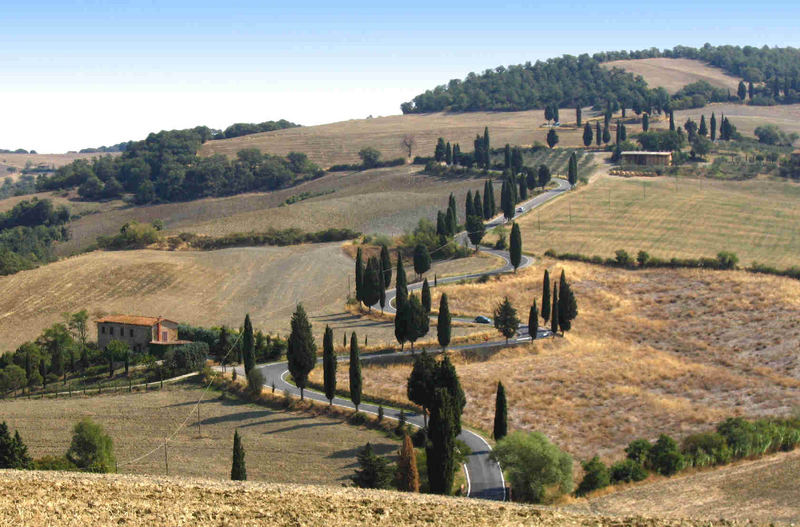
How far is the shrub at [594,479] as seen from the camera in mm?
42938

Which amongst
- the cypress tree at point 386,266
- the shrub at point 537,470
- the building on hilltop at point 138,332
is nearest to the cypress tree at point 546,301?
the cypress tree at point 386,266

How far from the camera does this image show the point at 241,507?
26969 millimetres

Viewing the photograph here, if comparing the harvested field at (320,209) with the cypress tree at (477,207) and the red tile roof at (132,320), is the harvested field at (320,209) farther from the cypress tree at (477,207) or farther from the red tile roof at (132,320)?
the red tile roof at (132,320)

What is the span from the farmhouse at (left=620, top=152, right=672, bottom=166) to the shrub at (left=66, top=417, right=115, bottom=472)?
12367cm

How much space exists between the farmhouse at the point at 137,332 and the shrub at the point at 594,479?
129 feet

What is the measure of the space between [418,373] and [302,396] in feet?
31.2

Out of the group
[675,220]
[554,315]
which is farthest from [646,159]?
[554,315]

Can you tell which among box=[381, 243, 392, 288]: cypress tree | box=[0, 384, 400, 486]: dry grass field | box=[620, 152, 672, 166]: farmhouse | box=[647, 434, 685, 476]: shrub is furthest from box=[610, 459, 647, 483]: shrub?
box=[620, 152, 672, 166]: farmhouse

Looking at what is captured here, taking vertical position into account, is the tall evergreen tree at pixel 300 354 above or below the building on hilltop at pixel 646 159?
below

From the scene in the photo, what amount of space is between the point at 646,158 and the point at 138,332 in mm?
104183

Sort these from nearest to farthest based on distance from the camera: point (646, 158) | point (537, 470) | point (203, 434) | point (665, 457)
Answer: point (537, 470) → point (665, 457) → point (203, 434) → point (646, 158)

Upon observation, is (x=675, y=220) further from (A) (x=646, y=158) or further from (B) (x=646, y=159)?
(A) (x=646, y=158)

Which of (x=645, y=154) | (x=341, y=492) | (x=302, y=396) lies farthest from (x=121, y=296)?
(x=645, y=154)

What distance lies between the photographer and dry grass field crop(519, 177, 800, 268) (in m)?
106
